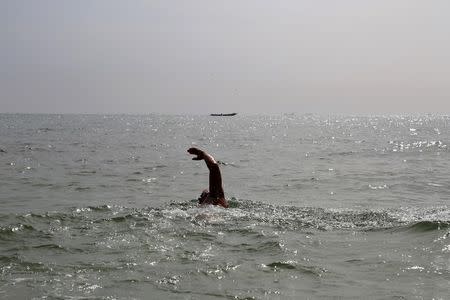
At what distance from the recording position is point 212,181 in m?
11.2

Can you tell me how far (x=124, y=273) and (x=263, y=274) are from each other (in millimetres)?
1888

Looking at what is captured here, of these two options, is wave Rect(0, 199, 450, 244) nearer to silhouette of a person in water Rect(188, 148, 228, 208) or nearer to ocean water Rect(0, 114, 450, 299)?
ocean water Rect(0, 114, 450, 299)

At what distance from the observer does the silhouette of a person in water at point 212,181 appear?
10961 mm

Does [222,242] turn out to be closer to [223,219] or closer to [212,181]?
[223,219]

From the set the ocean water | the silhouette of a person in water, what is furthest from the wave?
the silhouette of a person in water

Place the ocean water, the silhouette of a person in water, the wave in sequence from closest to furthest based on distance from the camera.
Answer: the ocean water
the wave
the silhouette of a person in water

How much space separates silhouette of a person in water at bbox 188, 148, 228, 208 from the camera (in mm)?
10961

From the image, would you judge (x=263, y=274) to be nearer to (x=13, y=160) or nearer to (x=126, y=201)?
(x=126, y=201)

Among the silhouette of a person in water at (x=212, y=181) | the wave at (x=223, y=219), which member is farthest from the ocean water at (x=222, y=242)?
the silhouette of a person in water at (x=212, y=181)

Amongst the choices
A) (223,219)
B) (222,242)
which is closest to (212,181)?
(223,219)

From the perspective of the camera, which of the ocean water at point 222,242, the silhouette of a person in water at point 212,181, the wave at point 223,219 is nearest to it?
the ocean water at point 222,242

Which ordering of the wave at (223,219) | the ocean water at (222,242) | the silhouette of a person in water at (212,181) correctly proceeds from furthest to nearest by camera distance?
the silhouette of a person in water at (212,181)
the wave at (223,219)
the ocean water at (222,242)

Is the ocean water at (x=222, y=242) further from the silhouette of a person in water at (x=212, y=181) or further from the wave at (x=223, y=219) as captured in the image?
the silhouette of a person in water at (x=212, y=181)

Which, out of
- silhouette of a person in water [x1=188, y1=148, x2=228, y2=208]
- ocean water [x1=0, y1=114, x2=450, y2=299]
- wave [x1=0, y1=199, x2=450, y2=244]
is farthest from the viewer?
silhouette of a person in water [x1=188, y1=148, x2=228, y2=208]
